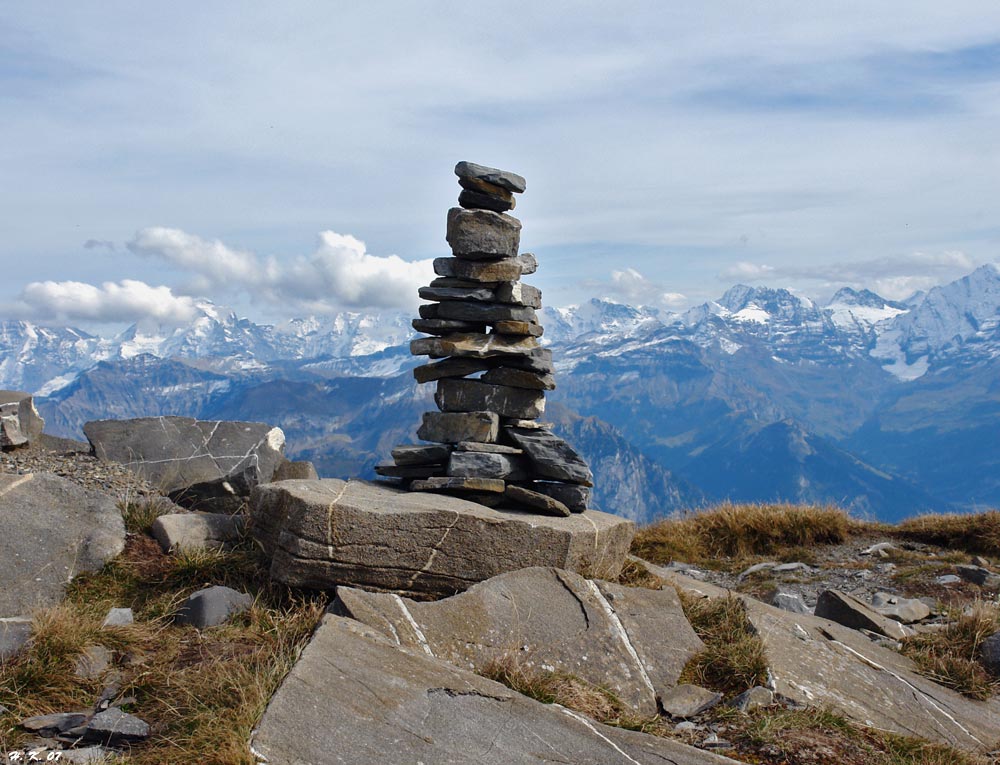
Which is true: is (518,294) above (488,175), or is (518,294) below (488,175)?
below

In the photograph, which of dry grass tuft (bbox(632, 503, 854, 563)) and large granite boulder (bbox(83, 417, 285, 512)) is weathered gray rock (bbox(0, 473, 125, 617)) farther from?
dry grass tuft (bbox(632, 503, 854, 563))

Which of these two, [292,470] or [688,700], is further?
[292,470]

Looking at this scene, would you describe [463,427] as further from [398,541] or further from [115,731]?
[115,731]

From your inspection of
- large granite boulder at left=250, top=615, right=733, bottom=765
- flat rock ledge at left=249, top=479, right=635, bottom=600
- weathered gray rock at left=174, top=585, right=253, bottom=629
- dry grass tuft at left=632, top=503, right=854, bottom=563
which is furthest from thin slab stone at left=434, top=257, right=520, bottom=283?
dry grass tuft at left=632, top=503, right=854, bottom=563

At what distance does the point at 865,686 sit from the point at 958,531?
1222 centimetres

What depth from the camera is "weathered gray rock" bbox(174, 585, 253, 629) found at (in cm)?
941

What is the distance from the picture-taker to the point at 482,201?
13.5 m

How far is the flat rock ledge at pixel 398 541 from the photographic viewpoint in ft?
32.4

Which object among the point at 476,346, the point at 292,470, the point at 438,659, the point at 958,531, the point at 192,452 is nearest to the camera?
the point at 438,659

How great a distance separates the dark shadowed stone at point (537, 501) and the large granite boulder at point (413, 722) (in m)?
4.46

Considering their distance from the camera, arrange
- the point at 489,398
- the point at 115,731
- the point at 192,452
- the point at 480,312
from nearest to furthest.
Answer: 1. the point at 115,731
2. the point at 480,312
3. the point at 489,398
4. the point at 192,452

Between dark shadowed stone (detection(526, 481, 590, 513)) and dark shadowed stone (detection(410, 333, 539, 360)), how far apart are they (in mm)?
2266

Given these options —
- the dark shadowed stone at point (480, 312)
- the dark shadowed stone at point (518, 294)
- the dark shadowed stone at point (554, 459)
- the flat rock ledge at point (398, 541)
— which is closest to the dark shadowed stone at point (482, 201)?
the dark shadowed stone at point (518, 294)

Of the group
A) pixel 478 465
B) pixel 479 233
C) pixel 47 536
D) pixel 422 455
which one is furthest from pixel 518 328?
pixel 47 536
